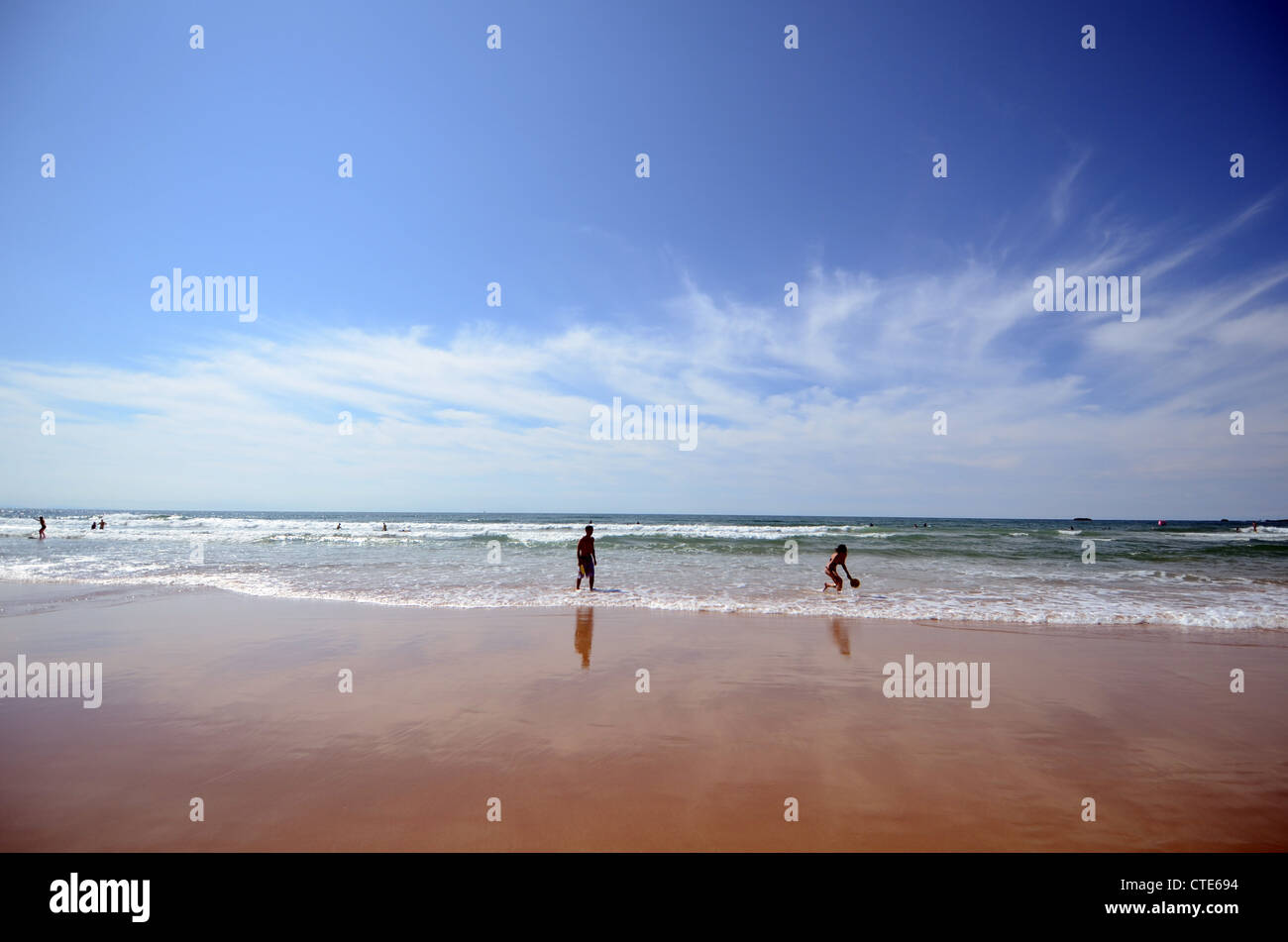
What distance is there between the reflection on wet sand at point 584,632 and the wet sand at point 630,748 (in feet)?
0.32

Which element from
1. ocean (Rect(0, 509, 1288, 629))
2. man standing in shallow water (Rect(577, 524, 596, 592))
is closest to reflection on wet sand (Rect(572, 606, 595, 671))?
ocean (Rect(0, 509, 1288, 629))

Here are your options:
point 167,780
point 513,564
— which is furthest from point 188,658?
point 513,564

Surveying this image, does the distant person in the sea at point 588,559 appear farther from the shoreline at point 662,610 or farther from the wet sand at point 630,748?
the wet sand at point 630,748

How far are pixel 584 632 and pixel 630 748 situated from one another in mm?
4990

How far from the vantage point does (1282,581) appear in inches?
680

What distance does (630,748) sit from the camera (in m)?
5.12

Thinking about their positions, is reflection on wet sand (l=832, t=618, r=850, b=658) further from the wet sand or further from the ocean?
the ocean

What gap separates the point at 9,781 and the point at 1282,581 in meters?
27.9

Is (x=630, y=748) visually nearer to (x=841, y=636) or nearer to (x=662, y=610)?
(x=841, y=636)

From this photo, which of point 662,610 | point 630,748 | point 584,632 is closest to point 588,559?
point 662,610

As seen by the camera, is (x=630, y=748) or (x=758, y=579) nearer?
(x=630, y=748)
